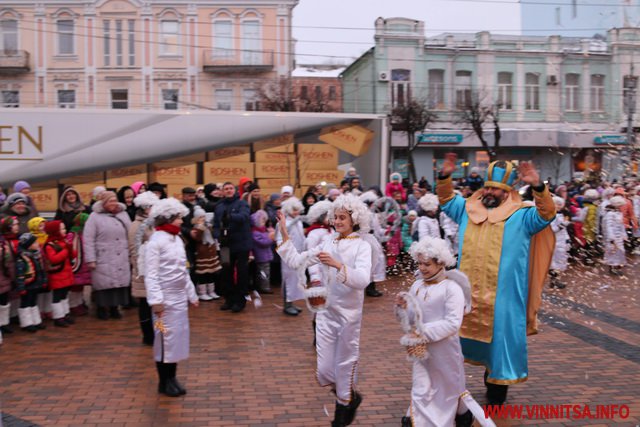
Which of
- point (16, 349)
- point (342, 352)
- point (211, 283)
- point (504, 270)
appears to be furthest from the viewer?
point (211, 283)

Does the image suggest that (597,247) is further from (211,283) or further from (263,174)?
(211,283)

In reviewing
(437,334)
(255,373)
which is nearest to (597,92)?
(255,373)

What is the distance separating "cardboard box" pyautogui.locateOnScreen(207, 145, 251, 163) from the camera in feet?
43.9

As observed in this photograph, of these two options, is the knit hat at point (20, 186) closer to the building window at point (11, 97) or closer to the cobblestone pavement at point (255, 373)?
the cobblestone pavement at point (255, 373)

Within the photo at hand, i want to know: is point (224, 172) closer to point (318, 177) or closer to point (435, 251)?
point (318, 177)

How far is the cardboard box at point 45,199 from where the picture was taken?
40.8ft

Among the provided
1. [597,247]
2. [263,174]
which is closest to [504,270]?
[263,174]

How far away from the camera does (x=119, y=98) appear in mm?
31531

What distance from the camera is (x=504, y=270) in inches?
230

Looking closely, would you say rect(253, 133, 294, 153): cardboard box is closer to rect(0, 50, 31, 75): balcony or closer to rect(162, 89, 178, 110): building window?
rect(162, 89, 178, 110): building window

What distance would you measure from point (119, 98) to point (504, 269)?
93.4 ft

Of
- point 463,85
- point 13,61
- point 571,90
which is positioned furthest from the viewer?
point 463,85

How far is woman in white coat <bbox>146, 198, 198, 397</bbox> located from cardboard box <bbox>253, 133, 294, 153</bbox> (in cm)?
730

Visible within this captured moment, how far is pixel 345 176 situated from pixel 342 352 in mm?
9077
